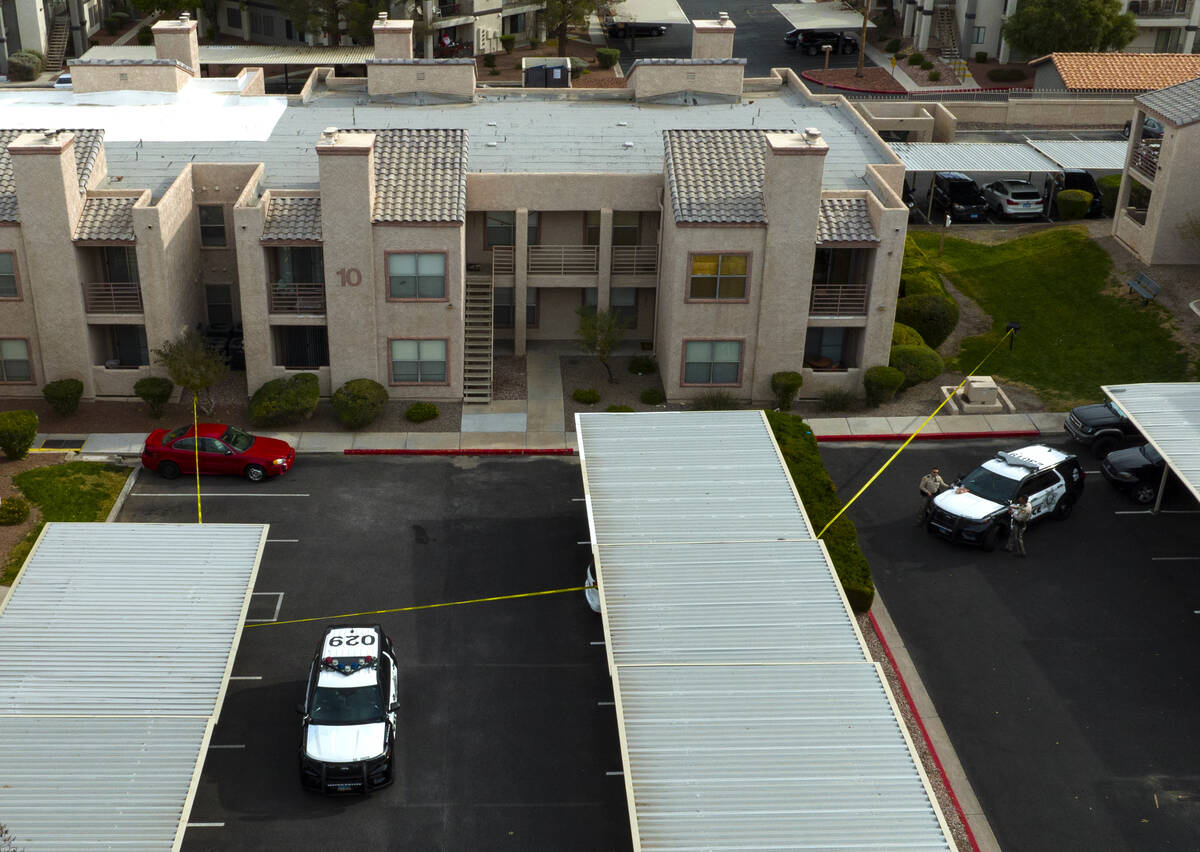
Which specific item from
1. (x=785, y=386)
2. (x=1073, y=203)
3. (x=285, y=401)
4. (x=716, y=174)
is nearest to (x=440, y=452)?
(x=285, y=401)

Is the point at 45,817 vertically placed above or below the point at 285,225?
below

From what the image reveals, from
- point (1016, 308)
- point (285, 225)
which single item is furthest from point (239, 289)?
point (1016, 308)

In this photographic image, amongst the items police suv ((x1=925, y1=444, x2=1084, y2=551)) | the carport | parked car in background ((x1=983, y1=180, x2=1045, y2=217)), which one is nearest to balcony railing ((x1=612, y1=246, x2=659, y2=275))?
police suv ((x1=925, y1=444, x2=1084, y2=551))

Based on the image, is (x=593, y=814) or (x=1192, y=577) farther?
(x=1192, y=577)

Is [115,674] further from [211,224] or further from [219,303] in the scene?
[211,224]

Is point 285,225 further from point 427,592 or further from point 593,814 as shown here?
point 593,814
